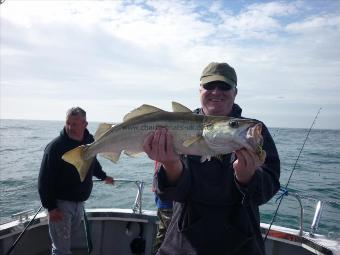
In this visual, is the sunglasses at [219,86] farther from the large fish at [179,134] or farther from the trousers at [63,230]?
the trousers at [63,230]

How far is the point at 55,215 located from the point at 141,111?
Result: 3.23 metres

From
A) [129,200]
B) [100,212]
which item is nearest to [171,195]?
[100,212]

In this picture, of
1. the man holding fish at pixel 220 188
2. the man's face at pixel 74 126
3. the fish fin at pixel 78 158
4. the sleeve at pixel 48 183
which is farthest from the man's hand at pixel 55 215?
the man holding fish at pixel 220 188

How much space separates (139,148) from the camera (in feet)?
11.8

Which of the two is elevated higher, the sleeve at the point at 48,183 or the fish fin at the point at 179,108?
the fish fin at the point at 179,108

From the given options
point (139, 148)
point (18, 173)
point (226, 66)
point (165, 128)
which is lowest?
point (18, 173)

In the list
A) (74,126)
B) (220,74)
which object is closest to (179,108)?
(220,74)

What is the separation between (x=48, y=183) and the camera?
19.2 feet

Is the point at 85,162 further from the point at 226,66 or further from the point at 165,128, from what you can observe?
the point at 226,66

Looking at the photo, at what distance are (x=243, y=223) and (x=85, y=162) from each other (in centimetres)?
198

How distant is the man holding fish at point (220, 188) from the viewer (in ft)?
9.56

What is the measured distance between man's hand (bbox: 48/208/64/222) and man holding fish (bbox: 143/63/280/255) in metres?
3.36

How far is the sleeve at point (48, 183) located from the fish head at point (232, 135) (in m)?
3.54

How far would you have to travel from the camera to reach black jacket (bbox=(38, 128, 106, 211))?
5848 millimetres
